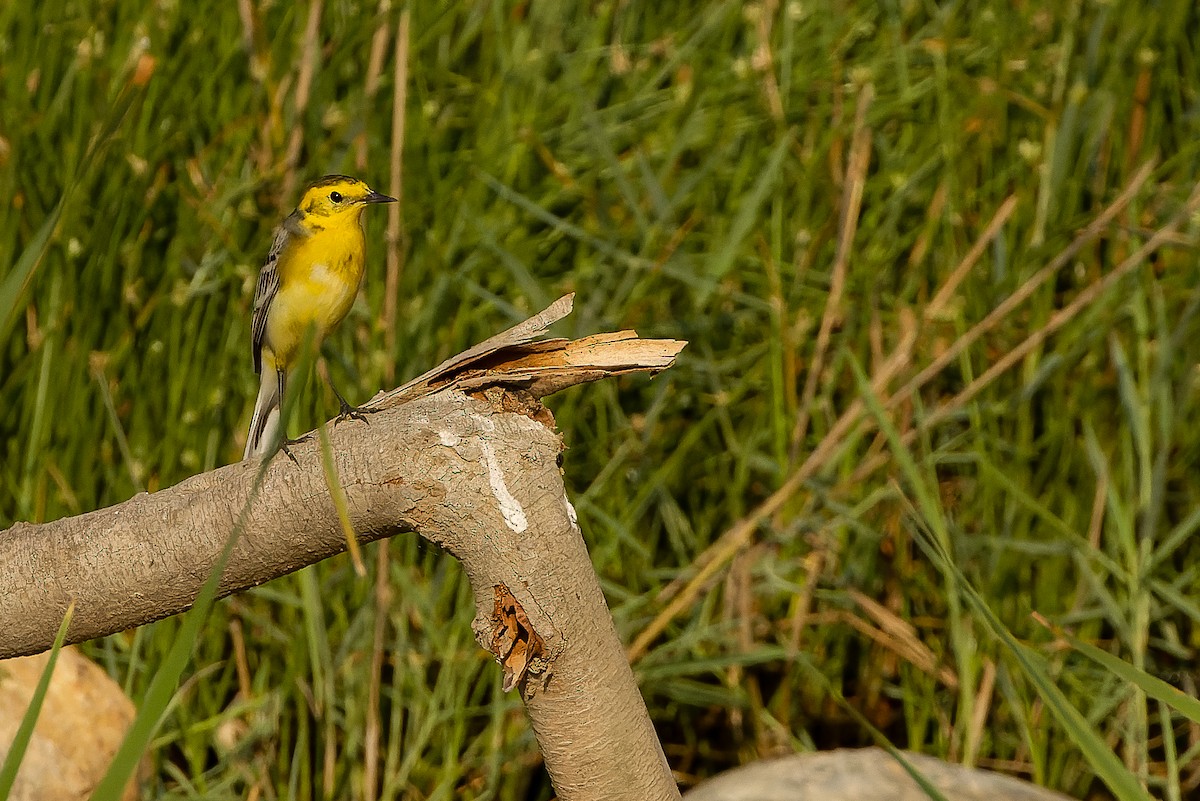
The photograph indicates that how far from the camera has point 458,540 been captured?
1405 millimetres

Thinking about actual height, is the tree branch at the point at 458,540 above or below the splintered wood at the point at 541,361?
below

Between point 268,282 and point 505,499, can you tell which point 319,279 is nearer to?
point 268,282

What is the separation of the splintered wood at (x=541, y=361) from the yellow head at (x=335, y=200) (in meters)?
1.03

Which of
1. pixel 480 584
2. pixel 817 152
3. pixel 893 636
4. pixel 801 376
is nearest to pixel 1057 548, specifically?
pixel 893 636

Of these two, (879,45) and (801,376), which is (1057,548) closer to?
(801,376)

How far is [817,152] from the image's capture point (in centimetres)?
319

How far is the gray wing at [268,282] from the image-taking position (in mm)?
2602

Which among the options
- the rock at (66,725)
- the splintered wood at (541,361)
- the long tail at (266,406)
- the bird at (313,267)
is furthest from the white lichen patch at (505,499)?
the rock at (66,725)

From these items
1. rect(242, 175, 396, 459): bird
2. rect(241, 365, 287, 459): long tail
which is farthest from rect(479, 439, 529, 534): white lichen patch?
rect(241, 365, 287, 459): long tail

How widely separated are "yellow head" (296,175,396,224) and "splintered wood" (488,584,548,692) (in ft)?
4.10

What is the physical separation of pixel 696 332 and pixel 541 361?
5.16 feet

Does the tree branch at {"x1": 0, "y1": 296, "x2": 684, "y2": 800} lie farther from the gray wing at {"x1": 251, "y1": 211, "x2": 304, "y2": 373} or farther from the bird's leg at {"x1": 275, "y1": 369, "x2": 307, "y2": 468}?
the gray wing at {"x1": 251, "y1": 211, "x2": 304, "y2": 373}

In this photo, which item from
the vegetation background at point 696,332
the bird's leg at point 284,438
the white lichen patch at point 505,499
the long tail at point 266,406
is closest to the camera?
the bird's leg at point 284,438

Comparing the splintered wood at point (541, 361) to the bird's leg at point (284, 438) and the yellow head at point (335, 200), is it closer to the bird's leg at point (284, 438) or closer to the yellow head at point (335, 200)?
the bird's leg at point (284, 438)
